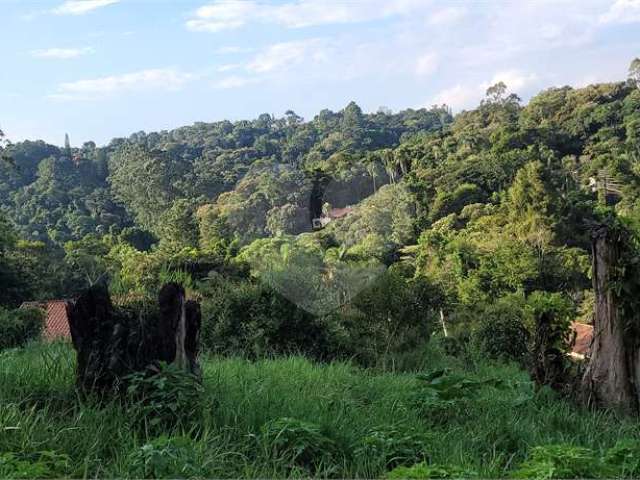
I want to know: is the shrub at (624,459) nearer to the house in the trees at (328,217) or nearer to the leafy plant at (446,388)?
the leafy plant at (446,388)

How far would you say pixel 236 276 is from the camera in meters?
9.68

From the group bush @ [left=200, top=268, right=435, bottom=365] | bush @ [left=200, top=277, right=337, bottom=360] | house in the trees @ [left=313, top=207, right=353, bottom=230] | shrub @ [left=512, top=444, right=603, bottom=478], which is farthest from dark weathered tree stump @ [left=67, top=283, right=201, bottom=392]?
house in the trees @ [left=313, top=207, right=353, bottom=230]

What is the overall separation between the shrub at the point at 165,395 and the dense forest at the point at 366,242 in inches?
5.7

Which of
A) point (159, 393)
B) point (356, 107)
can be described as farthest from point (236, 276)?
point (356, 107)

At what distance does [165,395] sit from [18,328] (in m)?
5.46

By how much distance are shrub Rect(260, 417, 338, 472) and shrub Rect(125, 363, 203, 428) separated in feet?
1.32

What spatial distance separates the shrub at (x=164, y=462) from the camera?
2.31 meters

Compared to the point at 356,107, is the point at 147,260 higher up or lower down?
lower down

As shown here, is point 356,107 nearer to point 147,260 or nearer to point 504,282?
point 504,282

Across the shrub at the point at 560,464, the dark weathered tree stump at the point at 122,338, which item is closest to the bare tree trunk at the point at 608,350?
the shrub at the point at 560,464

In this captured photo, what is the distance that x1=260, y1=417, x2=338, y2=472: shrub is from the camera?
2.61 meters

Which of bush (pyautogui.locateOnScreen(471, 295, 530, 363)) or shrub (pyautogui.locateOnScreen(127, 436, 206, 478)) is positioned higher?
shrub (pyautogui.locateOnScreen(127, 436, 206, 478))

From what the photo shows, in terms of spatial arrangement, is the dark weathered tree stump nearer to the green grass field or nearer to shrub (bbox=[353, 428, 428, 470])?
the green grass field

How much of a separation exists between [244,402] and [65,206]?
28.2 m
